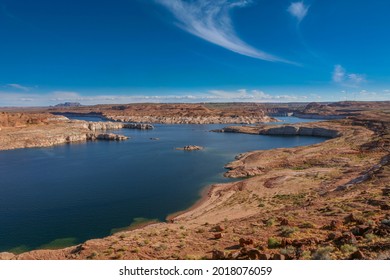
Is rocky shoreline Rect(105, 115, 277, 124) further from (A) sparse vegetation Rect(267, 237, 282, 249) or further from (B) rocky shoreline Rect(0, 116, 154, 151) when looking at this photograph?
(A) sparse vegetation Rect(267, 237, 282, 249)

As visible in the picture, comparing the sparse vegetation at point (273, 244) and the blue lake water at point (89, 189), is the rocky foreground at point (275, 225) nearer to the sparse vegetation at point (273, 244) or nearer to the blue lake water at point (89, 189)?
the sparse vegetation at point (273, 244)

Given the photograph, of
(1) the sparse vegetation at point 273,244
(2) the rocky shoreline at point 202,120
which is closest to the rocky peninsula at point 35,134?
(2) the rocky shoreline at point 202,120

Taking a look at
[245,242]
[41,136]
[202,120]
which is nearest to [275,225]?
A: [245,242]

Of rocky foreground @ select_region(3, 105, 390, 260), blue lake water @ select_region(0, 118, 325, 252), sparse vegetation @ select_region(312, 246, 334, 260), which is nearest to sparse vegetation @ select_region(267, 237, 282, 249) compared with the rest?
rocky foreground @ select_region(3, 105, 390, 260)

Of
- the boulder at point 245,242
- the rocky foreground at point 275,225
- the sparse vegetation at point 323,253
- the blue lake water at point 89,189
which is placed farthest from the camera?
the blue lake water at point 89,189

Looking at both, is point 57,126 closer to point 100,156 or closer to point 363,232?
point 100,156

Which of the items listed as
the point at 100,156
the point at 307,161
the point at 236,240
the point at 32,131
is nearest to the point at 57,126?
the point at 32,131
